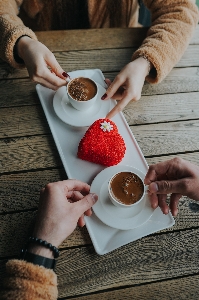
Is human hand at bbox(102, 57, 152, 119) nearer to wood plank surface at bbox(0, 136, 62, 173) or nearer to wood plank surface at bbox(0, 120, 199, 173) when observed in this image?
wood plank surface at bbox(0, 120, 199, 173)

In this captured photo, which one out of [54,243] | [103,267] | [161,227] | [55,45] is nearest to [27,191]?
[54,243]

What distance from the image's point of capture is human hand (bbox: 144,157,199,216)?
0.92 meters

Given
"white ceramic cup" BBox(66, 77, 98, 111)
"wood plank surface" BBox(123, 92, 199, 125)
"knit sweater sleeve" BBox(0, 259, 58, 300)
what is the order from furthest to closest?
"wood plank surface" BBox(123, 92, 199, 125)
"white ceramic cup" BBox(66, 77, 98, 111)
"knit sweater sleeve" BBox(0, 259, 58, 300)

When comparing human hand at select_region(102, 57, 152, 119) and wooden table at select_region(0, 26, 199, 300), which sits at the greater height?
human hand at select_region(102, 57, 152, 119)

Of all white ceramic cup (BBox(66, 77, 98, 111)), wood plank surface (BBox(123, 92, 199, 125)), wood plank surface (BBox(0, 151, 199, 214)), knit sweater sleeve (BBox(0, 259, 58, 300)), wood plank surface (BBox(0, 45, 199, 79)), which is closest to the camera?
knit sweater sleeve (BBox(0, 259, 58, 300))

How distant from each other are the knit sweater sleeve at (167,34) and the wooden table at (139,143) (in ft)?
0.29

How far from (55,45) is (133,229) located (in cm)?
93

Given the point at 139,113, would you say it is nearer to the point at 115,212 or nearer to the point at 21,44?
the point at 115,212

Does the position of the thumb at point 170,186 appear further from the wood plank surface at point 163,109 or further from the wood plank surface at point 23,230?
the wood plank surface at point 163,109

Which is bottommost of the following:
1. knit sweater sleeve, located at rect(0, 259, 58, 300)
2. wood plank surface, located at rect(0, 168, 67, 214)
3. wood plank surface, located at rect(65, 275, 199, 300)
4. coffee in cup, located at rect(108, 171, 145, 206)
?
wood plank surface, located at rect(65, 275, 199, 300)

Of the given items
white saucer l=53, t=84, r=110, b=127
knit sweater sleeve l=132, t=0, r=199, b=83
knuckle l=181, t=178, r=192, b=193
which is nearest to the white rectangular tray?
white saucer l=53, t=84, r=110, b=127

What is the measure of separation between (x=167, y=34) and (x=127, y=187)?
0.75 meters

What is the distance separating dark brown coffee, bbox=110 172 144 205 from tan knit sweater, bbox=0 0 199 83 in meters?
0.52

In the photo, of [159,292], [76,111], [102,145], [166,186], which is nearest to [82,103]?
[76,111]
